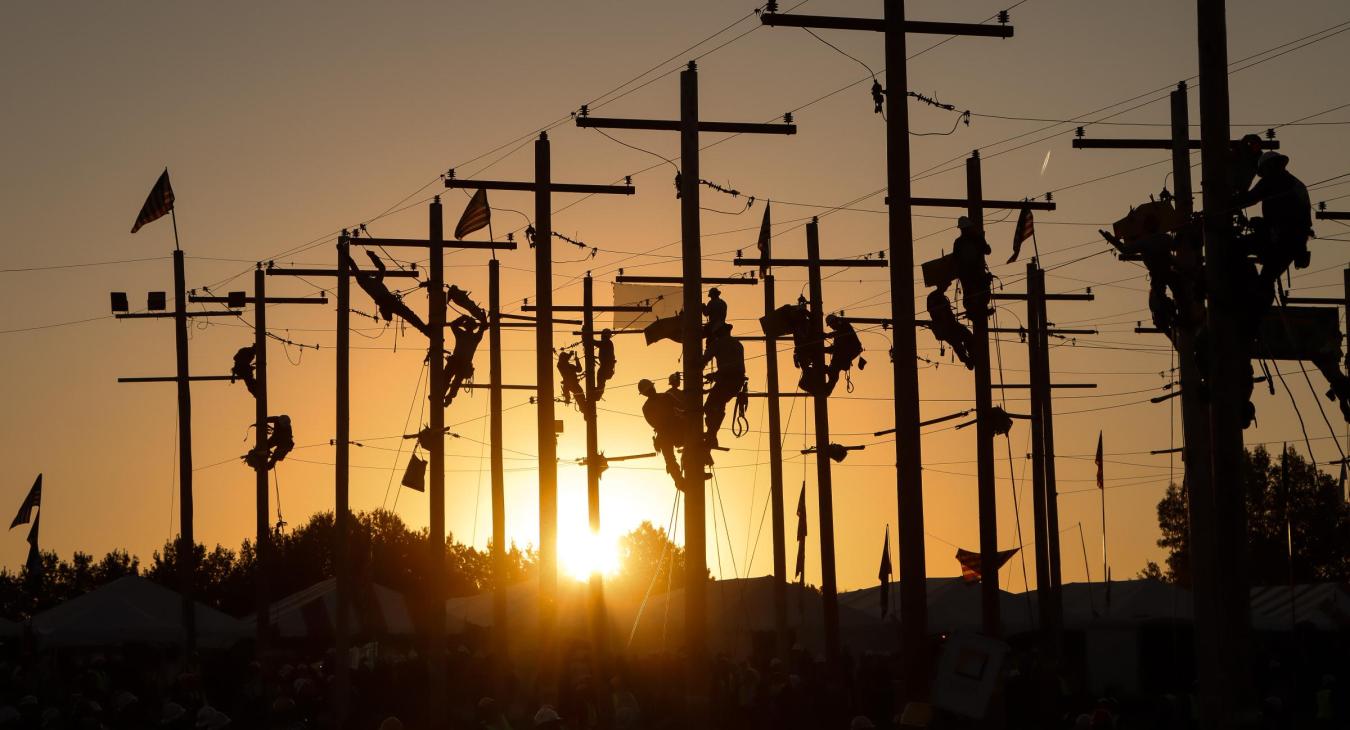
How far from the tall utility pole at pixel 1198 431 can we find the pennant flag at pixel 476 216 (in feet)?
45.5

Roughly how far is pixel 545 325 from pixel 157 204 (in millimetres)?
13415

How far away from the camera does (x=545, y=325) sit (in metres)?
28.5

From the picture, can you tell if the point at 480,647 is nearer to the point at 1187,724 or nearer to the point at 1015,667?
the point at 1015,667

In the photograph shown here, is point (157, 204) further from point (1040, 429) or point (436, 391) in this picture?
point (1040, 429)

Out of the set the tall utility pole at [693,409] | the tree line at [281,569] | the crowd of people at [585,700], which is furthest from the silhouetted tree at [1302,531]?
the tall utility pole at [693,409]

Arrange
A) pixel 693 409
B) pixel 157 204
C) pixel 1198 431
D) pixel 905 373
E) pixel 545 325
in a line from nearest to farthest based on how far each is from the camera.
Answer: pixel 905 373
pixel 1198 431
pixel 693 409
pixel 545 325
pixel 157 204

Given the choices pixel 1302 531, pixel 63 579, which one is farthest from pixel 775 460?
pixel 63 579

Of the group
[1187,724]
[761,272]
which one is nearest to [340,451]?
[761,272]

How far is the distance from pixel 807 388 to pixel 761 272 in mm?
6539

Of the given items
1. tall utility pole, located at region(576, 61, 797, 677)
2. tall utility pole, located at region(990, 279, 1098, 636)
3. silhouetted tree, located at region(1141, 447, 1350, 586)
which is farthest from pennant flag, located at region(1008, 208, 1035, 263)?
silhouetted tree, located at region(1141, 447, 1350, 586)

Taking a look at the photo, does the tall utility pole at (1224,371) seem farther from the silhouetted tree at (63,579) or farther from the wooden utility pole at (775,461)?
the silhouetted tree at (63,579)

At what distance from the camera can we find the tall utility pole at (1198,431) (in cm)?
1379

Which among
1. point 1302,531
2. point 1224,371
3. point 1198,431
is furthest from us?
point 1302,531

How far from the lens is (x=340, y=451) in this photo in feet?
101
